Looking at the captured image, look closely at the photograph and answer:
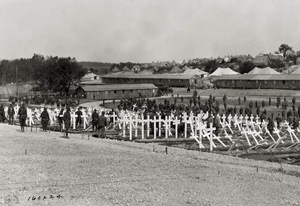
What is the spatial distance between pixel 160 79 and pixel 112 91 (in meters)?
30.7

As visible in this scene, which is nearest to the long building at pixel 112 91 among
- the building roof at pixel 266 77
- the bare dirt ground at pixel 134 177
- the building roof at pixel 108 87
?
the building roof at pixel 108 87

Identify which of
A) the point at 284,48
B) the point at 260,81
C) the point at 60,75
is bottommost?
the point at 260,81

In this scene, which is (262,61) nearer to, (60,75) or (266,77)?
(266,77)

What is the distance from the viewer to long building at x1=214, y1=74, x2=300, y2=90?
81.1m

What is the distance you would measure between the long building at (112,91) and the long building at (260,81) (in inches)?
630

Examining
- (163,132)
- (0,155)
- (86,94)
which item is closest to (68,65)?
(86,94)

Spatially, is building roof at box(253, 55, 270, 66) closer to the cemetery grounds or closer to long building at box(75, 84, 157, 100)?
long building at box(75, 84, 157, 100)

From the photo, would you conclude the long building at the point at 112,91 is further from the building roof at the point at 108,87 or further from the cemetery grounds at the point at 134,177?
the cemetery grounds at the point at 134,177

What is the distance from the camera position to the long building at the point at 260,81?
81.1m

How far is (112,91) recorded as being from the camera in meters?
80.9

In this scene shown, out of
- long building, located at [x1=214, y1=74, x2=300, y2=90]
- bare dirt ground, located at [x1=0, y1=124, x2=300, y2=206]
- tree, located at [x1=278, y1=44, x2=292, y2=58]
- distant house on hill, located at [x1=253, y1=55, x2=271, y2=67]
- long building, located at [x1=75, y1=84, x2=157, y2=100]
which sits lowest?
bare dirt ground, located at [x1=0, y1=124, x2=300, y2=206]

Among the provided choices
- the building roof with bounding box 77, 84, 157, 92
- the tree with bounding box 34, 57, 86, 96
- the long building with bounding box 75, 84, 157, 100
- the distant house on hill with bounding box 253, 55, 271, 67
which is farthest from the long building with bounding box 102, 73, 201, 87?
the distant house on hill with bounding box 253, 55, 271, 67

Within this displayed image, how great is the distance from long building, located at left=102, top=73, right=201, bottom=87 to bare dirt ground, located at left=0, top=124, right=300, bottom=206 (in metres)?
83.4

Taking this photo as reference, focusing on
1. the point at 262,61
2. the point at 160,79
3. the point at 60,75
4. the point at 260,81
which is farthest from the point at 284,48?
the point at 60,75
